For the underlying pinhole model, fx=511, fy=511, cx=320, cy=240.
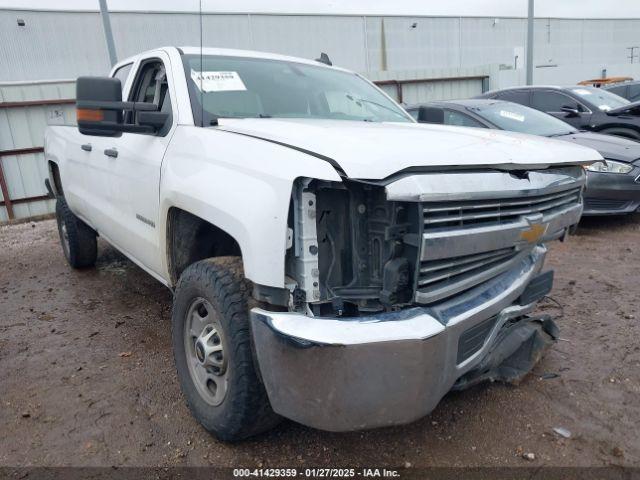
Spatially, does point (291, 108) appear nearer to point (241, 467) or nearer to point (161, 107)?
point (161, 107)

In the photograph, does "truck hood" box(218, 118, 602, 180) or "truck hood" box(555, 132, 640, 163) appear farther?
"truck hood" box(555, 132, 640, 163)

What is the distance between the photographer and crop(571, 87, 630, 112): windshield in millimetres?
8156

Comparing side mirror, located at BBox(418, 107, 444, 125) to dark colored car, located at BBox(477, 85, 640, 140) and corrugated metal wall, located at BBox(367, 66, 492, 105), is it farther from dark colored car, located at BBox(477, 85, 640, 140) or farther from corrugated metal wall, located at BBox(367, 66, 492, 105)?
corrugated metal wall, located at BBox(367, 66, 492, 105)

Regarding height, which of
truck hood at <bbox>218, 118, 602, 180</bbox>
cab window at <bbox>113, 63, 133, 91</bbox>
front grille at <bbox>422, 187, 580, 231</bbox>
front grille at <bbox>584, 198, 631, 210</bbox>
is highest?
cab window at <bbox>113, 63, 133, 91</bbox>

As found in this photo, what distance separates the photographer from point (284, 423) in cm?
258

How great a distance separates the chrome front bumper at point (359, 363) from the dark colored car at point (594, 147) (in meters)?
3.74

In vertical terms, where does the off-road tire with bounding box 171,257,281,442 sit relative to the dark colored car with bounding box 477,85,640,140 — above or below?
below

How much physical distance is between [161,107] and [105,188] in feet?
3.18

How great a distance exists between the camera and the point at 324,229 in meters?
2.02

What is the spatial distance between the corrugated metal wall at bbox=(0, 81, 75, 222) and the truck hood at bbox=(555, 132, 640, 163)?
906 cm

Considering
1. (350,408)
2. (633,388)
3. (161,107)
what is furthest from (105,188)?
(633,388)

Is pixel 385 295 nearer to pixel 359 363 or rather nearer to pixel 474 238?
pixel 359 363

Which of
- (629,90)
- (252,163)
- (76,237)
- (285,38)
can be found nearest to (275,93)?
(252,163)

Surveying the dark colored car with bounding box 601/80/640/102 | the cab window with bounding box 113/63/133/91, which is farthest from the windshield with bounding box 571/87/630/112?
the cab window with bounding box 113/63/133/91
